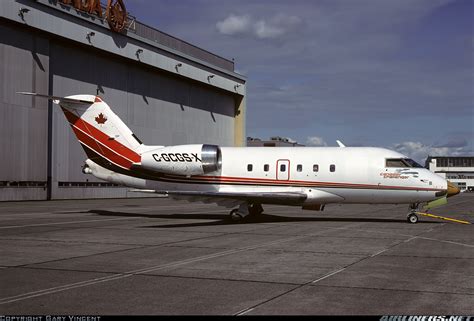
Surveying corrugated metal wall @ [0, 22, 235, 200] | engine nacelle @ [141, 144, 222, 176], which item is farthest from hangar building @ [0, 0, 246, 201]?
engine nacelle @ [141, 144, 222, 176]

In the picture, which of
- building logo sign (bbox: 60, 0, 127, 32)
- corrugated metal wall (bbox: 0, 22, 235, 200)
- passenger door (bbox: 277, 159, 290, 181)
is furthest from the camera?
building logo sign (bbox: 60, 0, 127, 32)

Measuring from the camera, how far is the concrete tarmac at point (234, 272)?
7531 mm

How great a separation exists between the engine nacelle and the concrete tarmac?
530cm

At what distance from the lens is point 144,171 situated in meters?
23.6

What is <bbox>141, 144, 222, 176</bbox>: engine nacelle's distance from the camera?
2289cm

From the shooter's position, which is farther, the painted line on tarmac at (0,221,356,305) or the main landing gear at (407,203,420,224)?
the main landing gear at (407,203,420,224)

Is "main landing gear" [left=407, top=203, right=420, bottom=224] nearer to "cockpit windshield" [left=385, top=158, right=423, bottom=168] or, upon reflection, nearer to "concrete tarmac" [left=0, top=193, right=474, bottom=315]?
"cockpit windshield" [left=385, top=158, right=423, bottom=168]

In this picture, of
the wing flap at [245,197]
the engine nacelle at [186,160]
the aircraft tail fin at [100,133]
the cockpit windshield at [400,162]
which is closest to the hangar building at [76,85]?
the aircraft tail fin at [100,133]

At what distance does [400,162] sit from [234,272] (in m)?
13.4

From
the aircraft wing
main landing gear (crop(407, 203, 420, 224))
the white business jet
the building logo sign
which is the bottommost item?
main landing gear (crop(407, 203, 420, 224))

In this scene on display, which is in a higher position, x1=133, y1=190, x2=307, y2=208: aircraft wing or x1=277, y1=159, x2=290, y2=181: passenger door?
x1=277, y1=159, x2=290, y2=181: passenger door

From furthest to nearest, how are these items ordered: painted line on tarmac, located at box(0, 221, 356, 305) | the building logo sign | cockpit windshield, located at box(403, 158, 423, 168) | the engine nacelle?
the building logo sign < the engine nacelle < cockpit windshield, located at box(403, 158, 423, 168) < painted line on tarmac, located at box(0, 221, 356, 305)

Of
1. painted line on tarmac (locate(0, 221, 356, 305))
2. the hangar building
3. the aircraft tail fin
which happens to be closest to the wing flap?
the aircraft tail fin

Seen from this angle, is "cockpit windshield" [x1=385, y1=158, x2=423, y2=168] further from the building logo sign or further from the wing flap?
the building logo sign
